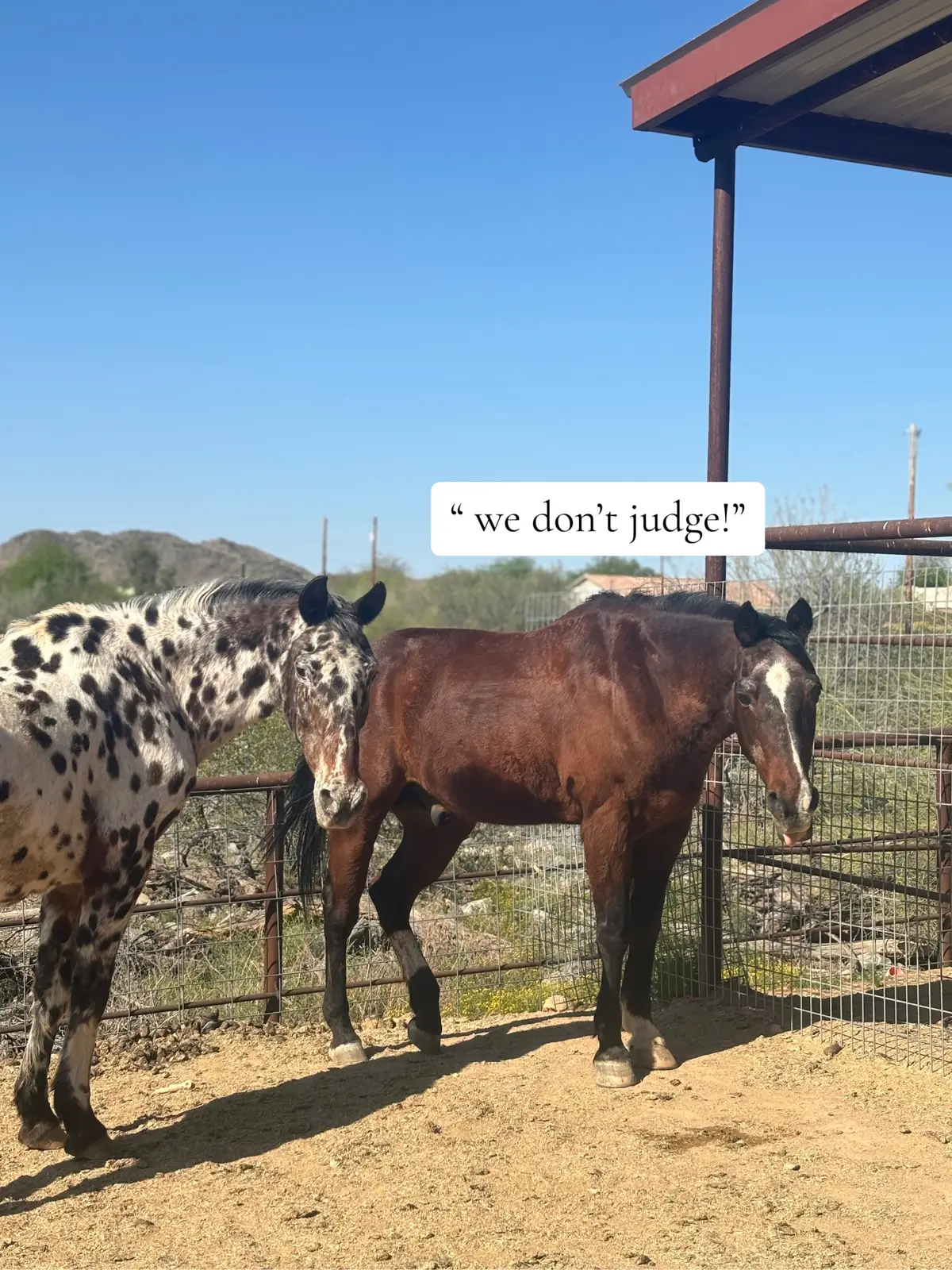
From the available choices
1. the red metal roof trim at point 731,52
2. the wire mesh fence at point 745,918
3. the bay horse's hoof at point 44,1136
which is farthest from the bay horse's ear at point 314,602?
the red metal roof trim at point 731,52

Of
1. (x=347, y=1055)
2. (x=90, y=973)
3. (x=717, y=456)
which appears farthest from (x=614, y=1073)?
(x=717, y=456)

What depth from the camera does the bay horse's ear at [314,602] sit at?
4449 millimetres

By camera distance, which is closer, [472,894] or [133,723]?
[133,723]

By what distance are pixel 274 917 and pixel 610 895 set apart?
6.21 ft

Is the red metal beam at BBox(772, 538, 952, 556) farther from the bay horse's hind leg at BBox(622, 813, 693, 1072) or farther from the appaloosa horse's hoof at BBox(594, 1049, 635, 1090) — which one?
the appaloosa horse's hoof at BBox(594, 1049, 635, 1090)

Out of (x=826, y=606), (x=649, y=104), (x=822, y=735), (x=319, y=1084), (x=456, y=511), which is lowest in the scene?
(x=319, y=1084)

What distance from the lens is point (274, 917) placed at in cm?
607

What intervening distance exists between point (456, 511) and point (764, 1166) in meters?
3.39

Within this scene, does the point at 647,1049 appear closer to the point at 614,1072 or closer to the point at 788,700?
the point at 614,1072

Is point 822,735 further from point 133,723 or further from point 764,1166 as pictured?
point 133,723

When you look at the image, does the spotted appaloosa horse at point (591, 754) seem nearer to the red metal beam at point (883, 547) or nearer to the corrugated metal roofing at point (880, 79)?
the red metal beam at point (883, 547)

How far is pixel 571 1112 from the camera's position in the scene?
4.71 metres

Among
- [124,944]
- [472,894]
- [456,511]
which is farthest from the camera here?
[472,894]

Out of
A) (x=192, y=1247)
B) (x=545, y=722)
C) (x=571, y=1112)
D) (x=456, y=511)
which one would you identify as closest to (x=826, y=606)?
(x=545, y=722)
